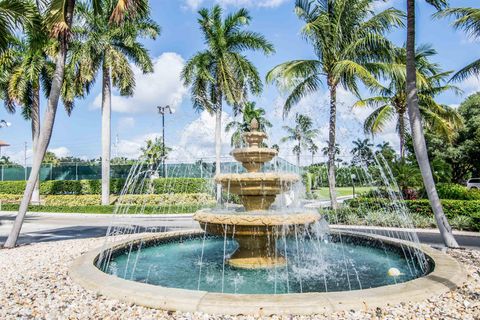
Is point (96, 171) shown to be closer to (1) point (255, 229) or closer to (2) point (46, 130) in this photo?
(2) point (46, 130)

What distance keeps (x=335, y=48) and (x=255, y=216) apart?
12.6m

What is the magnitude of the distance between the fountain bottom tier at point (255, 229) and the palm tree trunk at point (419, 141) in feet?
12.6

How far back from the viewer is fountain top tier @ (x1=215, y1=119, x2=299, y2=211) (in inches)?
281

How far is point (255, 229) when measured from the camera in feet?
21.9

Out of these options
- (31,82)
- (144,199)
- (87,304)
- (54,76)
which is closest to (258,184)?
(87,304)

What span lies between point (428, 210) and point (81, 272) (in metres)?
14.8

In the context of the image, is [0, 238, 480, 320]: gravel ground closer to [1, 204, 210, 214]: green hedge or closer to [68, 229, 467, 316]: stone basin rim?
[68, 229, 467, 316]: stone basin rim

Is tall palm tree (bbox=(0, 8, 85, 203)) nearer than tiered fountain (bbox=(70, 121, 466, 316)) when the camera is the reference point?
No

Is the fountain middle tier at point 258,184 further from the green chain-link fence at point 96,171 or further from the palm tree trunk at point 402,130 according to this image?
the green chain-link fence at point 96,171

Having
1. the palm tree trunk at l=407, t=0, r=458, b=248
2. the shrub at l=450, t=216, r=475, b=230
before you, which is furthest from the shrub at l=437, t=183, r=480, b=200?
the palm tree trunk at l=407, t=0, r=458, b=248

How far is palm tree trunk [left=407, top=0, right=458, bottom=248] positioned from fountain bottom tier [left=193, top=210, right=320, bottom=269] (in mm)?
3853

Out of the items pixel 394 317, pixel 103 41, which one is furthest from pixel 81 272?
pixel 103 41

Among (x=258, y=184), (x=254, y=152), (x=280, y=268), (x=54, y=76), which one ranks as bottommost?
(x=280, y=268)

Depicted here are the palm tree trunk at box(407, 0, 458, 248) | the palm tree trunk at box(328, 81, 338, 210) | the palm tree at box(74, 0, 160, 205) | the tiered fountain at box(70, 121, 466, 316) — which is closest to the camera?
the tiered fountain at box(70, 121, 466, 316)
